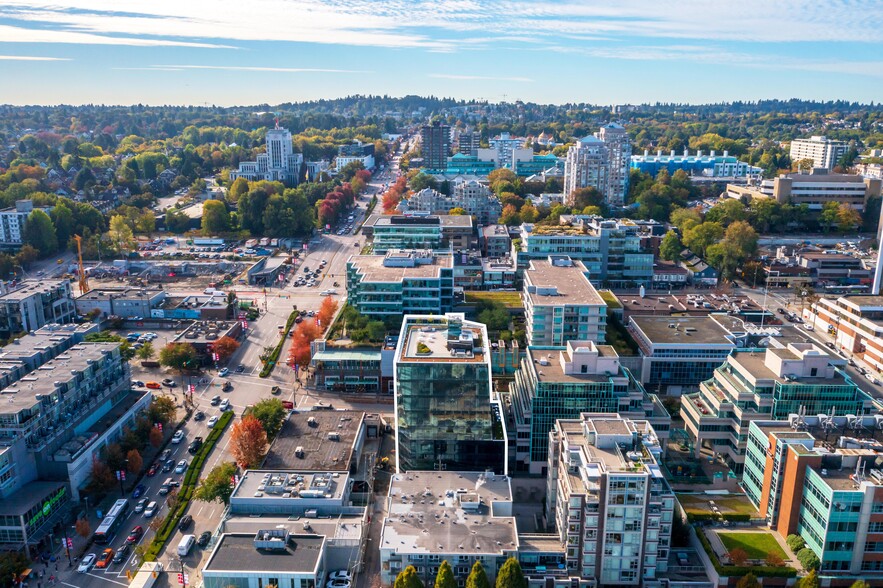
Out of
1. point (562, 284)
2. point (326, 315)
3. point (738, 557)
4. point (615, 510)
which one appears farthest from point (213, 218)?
point (738, 557)

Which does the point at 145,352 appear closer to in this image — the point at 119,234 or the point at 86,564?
the point at 86,564

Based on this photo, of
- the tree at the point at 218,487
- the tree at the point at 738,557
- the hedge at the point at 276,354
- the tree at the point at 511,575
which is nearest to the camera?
the tree at the point at 511,575

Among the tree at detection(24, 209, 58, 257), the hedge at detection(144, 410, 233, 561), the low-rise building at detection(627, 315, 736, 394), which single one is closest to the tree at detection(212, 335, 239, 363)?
the hedge at detection(144, 410, 233, 561)

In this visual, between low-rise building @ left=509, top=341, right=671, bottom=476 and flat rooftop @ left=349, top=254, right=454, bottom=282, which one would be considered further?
flat rooftop @ left=349, top=254, right=454, bottom=282

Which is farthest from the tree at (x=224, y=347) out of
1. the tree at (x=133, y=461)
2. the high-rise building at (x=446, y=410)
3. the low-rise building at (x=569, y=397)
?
the low-rise building at (x=569, y=397)

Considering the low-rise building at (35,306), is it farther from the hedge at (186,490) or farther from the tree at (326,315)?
the hedge at (186,490)

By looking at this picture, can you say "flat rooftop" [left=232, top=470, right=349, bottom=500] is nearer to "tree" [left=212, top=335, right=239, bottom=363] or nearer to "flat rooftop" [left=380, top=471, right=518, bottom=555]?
"flat rooftop" [left=380, top=471, right=518, bottom=555]
